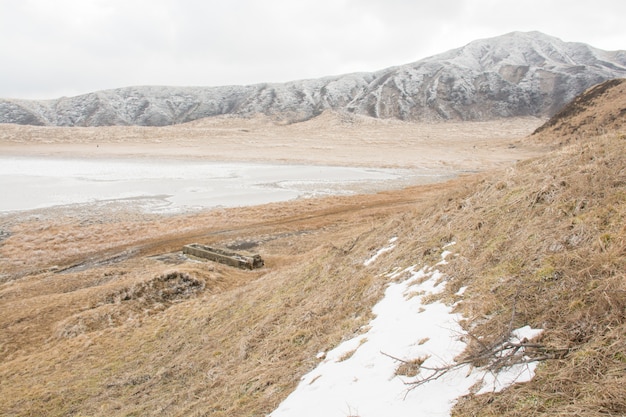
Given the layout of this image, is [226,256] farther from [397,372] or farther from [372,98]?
[372,98]

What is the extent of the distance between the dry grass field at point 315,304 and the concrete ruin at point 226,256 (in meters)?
0.50

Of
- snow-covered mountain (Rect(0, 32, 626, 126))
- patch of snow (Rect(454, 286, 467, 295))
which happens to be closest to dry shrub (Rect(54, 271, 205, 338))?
patch of snow (Rect(454, 286, 467, 295))

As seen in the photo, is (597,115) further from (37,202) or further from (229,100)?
(229,100)

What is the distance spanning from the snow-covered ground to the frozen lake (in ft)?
79.9

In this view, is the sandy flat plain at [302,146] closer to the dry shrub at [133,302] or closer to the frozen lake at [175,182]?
the frozen lake at [175,182]

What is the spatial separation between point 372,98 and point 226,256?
161 metres

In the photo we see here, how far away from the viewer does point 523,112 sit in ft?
487

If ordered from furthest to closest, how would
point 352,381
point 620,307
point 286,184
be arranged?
point 286,184
point 352,381
point 620,307

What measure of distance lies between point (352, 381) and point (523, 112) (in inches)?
A: 6569

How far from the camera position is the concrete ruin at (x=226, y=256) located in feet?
50.9

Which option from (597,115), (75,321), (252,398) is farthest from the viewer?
(597,115)

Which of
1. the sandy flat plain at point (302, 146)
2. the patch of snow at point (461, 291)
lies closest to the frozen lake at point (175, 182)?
the sandy flat plain at point (302, 146)

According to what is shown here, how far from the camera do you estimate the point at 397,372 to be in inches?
165

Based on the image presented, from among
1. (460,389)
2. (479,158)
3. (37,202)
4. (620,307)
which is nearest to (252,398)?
Answer: (460,389)
